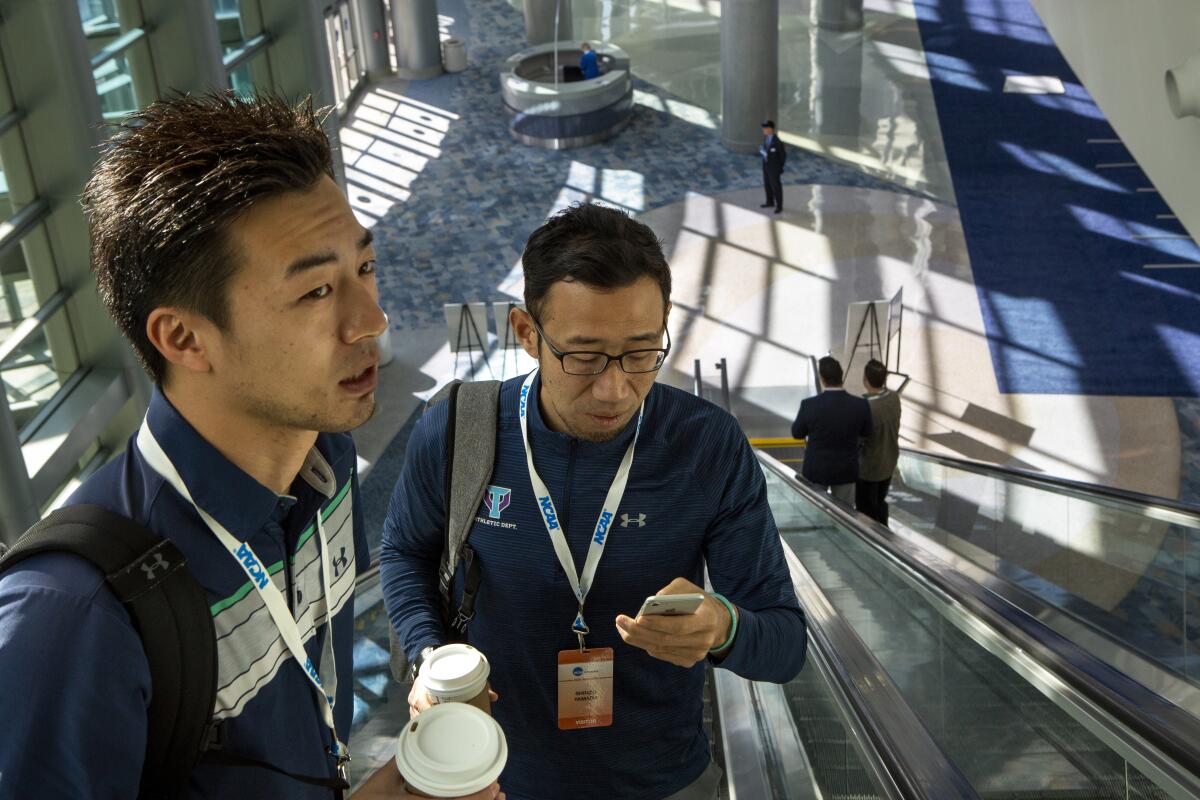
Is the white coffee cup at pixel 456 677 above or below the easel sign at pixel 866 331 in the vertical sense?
above

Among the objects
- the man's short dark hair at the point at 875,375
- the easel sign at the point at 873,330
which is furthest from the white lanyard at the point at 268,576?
the easel sign at the point at 873,330

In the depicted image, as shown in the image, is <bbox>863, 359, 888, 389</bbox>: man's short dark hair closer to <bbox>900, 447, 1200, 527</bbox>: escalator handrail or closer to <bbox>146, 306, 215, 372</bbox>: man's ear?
<bbox>900, 447, 1200, 527</bbox>: escalator handrail

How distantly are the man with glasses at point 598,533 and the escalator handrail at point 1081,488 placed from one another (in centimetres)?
300

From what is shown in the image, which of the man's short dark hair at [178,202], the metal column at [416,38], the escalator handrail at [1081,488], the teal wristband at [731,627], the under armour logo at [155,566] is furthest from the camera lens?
the metal column at [416,38]

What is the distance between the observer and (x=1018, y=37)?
923 inches

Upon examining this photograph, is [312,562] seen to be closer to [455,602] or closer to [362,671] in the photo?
[455,602]

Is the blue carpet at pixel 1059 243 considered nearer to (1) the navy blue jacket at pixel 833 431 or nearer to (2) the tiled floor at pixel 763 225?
(2) the tiled floor at pixel 763 225

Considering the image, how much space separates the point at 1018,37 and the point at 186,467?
80.0 feet

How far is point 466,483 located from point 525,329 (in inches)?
14.3

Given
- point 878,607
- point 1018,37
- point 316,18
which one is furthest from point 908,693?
point 1018,37

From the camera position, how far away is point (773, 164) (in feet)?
53.9

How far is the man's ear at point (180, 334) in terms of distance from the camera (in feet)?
5.59

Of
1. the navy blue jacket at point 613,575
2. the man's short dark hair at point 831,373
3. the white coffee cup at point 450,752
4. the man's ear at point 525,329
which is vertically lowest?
the man's short dark hair at point 831,373

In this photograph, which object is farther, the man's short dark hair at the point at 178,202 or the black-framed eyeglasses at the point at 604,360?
the black-framed eyeglasses at the point at 604,360
